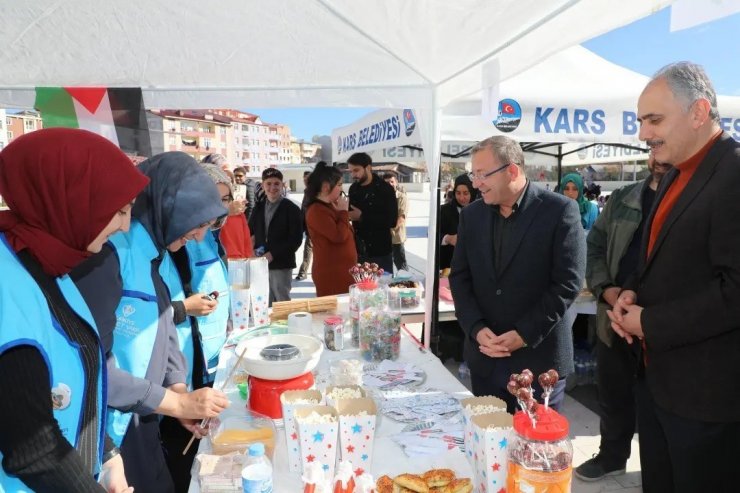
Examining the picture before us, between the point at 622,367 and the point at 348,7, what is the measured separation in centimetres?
241

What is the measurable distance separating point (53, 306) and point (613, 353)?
2.76 metres

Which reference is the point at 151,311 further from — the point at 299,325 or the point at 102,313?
the point at 299,325

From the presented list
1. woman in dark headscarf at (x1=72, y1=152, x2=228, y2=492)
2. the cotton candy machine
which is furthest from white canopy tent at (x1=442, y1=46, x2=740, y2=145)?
the cotton candy machine

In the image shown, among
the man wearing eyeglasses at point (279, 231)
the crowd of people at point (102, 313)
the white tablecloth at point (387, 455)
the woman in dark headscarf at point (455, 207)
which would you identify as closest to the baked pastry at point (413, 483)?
the white tablecloth at point (387, 455)

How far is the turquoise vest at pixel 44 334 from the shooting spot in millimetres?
864

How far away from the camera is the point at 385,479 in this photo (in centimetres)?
114

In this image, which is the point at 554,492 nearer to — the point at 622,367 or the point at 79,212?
the point at 79,212

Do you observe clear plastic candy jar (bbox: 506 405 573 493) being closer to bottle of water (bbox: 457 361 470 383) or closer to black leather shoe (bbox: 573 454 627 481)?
black leather shoe (bbox: 573 454 627 481)

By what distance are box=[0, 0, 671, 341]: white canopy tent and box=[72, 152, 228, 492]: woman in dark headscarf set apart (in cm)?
97

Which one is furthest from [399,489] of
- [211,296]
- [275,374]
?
[211,296]

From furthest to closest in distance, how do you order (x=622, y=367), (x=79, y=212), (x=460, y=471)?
(x=622, y=367) < (x=460, y=471) < (x=79, y=212)

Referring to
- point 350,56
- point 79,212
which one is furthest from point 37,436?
point 350,56

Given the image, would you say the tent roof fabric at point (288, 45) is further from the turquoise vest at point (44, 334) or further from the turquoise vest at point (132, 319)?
the turquoise vest at point (44, 334)

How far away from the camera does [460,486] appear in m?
1.08
